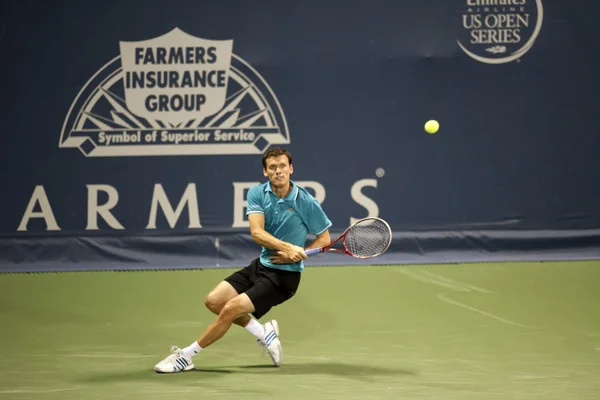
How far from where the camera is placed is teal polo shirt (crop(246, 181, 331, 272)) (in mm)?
5863

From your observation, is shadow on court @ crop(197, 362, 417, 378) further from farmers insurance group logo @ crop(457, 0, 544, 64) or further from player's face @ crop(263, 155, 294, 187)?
farmers insurance group logo @ crop(457, 0, 544, 64)

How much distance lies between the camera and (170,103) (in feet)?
33.3

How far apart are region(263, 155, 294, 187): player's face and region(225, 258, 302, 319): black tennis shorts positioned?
0.59 m

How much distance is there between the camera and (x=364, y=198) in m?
10.2

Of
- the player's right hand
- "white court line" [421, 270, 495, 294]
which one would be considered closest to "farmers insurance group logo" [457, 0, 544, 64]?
"white court line" [421, 270, 495, 294]

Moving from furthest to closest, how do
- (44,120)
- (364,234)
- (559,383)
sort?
1. (44,120)
2. (364,234)
3. (559,383)

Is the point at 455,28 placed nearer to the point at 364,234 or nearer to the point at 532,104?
the point at 532,104

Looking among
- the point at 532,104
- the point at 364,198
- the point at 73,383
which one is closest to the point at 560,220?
the point at 532,104

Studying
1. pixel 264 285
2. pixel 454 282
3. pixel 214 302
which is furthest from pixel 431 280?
pixel 214 302

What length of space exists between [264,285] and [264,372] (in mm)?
553

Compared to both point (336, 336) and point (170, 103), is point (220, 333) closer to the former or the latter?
point (336, 336)

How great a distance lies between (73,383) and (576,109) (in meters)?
6.97

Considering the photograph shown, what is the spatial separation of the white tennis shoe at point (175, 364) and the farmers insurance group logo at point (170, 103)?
4712 mm

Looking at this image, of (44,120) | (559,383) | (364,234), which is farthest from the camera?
(44,120)
